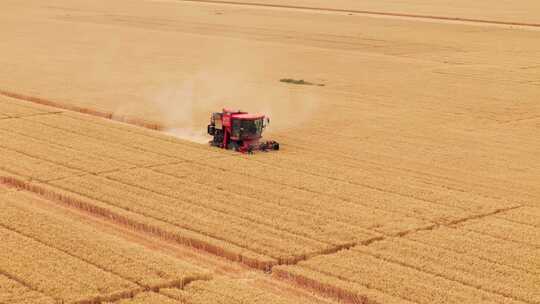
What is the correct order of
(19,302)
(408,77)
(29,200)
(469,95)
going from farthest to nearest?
(408,77) < (469,95) < (29,200) < (19,302)

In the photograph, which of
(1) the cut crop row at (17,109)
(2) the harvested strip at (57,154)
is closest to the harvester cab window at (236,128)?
(2) the harvested strip at (57,154)

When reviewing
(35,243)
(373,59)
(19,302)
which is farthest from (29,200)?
(373,59)

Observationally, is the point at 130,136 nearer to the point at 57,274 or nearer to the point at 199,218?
the point at 199,218

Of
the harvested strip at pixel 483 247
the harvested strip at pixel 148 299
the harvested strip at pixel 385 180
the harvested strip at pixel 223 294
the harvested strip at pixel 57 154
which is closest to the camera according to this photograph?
the harvested strip at pixel 148 299

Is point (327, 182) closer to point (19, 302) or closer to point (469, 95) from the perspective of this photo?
point (19, 302)

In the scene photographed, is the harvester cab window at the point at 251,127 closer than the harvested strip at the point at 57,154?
No

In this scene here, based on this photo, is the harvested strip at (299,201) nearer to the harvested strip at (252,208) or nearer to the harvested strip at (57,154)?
the harvested strip at (252,208)
